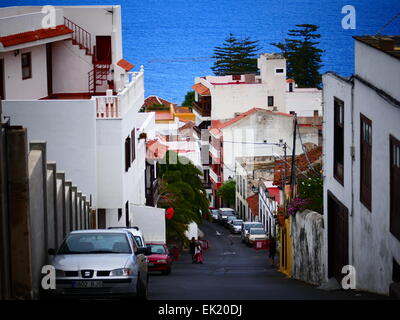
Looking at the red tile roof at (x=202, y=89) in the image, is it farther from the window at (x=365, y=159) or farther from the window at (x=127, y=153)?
the window at (x=365, y=159)

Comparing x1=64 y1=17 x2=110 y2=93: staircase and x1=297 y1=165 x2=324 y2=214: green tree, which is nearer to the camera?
x1=297 y1=165 x2=324 y2=214: green tree

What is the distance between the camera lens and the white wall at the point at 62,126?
36438 millimetres

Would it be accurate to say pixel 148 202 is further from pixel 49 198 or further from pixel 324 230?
pixel 49 198

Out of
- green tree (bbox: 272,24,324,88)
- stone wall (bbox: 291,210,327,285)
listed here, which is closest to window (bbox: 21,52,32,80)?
stone wall (bbox: 291,210,327,285)

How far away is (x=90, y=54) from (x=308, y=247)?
15971 mm

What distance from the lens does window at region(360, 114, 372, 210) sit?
21.9 m

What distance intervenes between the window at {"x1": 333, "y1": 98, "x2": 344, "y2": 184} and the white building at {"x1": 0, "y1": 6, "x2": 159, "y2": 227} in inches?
490

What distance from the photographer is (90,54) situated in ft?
143

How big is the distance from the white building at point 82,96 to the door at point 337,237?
40.2 feet

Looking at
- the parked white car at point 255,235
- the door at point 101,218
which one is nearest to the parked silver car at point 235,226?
the parked white car at point 255,235

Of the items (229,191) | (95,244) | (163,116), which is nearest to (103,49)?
(95,244)

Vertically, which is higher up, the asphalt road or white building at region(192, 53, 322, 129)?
white building at region(192, 53, 322, 129)

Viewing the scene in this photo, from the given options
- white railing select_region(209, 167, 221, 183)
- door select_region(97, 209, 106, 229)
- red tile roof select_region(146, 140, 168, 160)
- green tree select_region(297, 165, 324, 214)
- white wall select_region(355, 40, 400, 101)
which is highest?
white wall select_region(355, 40, 400, 101)

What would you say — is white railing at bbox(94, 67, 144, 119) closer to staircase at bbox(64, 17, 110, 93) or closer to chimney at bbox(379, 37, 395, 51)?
staircase at bbox(64, 17, 110, 93)
